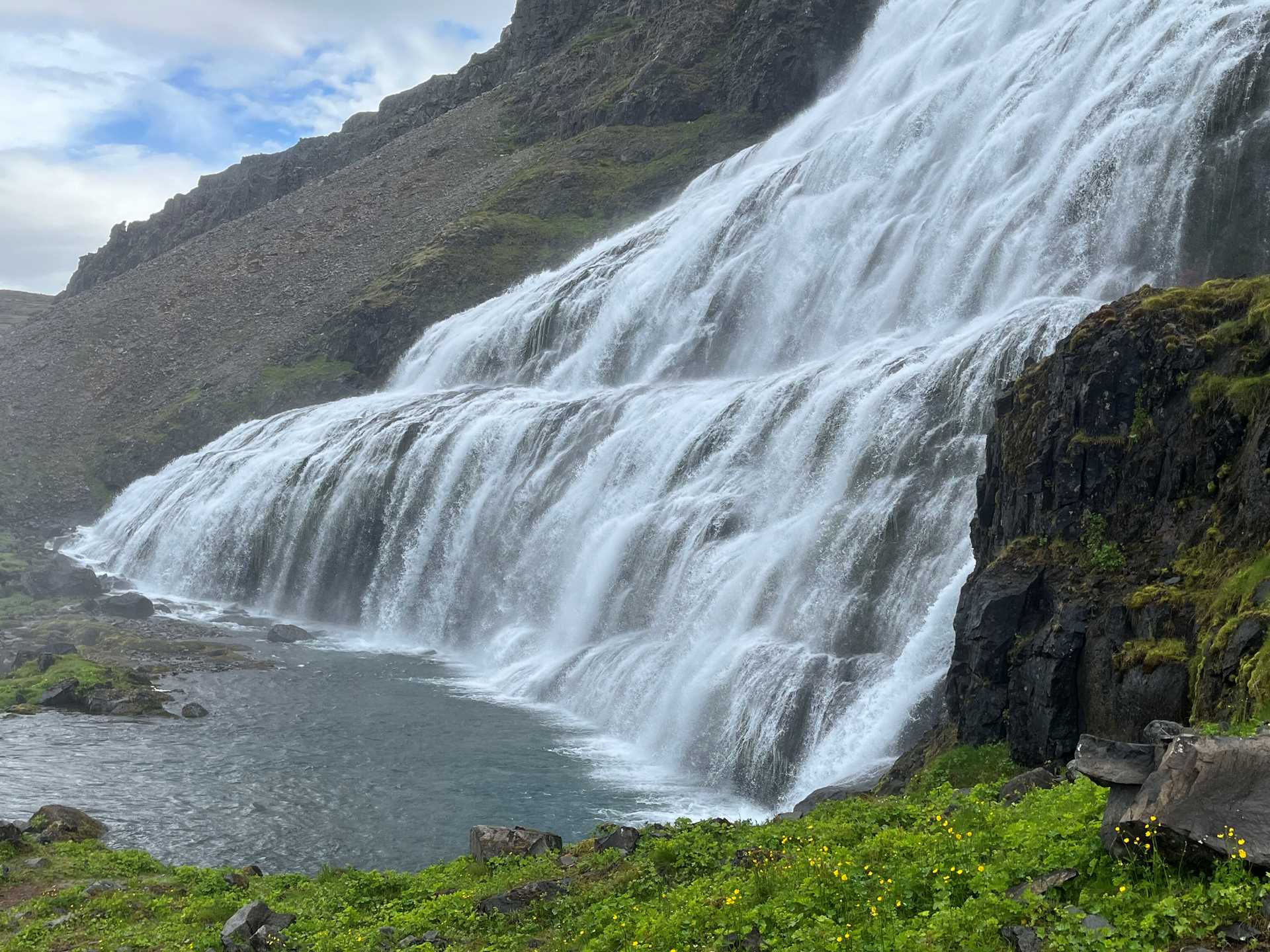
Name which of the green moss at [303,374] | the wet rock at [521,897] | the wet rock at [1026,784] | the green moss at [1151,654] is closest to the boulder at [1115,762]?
the wet rock at [1026,784]

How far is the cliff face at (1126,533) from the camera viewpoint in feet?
48.0

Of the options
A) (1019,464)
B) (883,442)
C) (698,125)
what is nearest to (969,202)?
(883,442)

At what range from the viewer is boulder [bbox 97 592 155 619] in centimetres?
4472

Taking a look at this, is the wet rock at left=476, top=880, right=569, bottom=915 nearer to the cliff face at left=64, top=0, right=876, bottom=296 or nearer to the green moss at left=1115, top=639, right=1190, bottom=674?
the green moss at left=1115, top=639, right=1190, bottom=674

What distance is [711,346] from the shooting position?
49.1 m

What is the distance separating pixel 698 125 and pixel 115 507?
153 ft

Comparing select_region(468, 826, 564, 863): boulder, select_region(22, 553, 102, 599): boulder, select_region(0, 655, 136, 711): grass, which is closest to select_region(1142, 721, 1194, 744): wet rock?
select_region(468, 826, 564, 863): boulder

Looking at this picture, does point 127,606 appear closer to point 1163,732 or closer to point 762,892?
point 762,892

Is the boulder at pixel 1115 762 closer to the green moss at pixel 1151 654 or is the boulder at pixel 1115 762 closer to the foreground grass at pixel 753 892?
the foreground grass at pixel 753 892

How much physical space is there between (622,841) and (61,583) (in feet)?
135

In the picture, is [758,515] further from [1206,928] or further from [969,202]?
[1206,928]

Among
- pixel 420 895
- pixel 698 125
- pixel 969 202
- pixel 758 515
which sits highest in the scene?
pixel 698 125

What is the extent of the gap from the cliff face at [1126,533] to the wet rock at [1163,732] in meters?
3.83

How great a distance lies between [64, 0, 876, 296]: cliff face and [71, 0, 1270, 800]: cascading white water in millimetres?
16086
